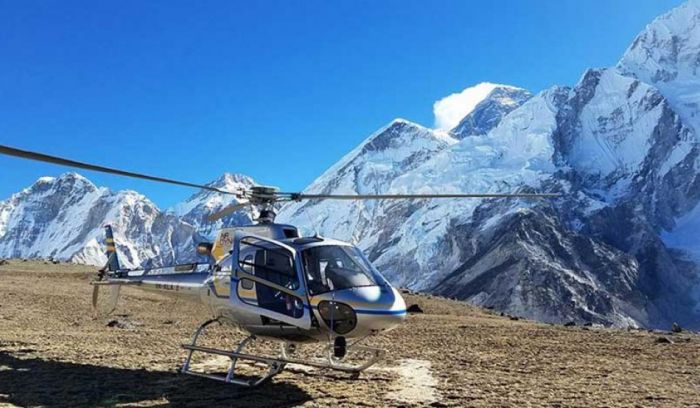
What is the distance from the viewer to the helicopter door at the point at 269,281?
9.79 metres

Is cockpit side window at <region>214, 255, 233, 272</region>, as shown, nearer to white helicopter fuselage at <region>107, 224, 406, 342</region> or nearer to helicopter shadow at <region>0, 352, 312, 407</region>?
white helicopter fuselage at <region>107, 224, 406, 342</region>

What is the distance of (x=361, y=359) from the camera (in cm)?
1308

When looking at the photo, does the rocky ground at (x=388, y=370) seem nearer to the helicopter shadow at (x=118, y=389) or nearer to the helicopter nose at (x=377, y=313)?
the helicopter shadow at (x=118, y=389)

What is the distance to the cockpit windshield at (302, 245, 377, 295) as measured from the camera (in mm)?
9742

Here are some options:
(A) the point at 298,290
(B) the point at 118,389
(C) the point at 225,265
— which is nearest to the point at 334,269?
(A) the point at 298,290

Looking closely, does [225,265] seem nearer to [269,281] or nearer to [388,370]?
[269,281]

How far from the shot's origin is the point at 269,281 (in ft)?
33.4

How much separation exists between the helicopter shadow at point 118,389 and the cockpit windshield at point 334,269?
1.78m

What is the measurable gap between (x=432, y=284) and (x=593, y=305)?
45.2m

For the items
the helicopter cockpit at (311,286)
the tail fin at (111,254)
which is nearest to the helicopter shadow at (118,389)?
the helicopter cockpit at (311,286)

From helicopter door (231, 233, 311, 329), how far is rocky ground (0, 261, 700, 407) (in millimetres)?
1303

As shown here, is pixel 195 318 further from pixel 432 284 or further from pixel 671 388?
pixel 432 284

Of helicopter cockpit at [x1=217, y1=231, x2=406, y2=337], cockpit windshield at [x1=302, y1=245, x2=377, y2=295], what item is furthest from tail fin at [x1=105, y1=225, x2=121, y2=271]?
cockpit windshield at [x1=302, y1=245, x2=377, y2=295]

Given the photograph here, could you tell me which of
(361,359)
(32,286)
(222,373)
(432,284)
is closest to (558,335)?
(361,359)
